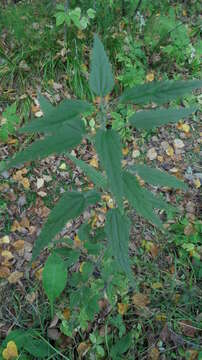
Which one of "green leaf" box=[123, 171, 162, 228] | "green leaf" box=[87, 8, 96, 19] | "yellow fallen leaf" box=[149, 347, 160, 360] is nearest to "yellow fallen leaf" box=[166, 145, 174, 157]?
"green leaf" box=[87, 8, 96, 19]

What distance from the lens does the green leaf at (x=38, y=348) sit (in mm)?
2227

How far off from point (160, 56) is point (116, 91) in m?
0.71

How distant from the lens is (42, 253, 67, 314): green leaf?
230cm

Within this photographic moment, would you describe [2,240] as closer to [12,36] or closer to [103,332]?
[103,332]

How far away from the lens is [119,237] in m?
1.52

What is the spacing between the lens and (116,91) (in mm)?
3635

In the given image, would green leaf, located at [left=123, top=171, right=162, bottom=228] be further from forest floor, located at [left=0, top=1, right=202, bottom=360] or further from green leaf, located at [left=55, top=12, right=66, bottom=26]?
green leaf, located at [left=55, top=12, right=66, bottom=26]

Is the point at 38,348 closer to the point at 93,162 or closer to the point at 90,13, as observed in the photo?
the point at 93,162

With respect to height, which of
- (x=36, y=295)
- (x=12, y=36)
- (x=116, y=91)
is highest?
(x=12, y=36)

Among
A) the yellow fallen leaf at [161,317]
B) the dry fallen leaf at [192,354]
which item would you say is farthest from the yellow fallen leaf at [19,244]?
the dry fallen leaf at [192,354]

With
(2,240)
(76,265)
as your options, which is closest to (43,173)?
(2,240)

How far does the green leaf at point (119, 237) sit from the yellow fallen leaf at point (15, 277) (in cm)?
126

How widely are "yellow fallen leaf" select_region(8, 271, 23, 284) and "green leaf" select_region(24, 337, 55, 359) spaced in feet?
1.40

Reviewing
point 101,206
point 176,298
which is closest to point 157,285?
point 176,298
